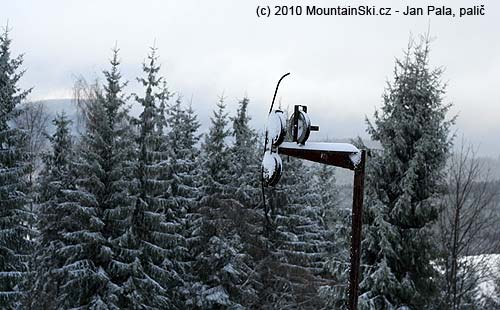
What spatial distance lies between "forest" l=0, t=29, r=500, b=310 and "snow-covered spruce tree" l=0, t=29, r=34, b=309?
0.15 feet

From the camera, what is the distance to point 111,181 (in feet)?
55.5

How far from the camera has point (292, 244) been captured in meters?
19.5

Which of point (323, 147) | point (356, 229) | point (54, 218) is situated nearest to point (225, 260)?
point (54, 218)

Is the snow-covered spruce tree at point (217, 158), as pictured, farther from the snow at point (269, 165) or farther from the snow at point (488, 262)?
the snow at point (269, 165)

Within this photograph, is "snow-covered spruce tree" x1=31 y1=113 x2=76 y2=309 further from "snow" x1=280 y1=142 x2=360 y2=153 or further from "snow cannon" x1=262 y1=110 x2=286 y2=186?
"snow" x1=280 y1=142 x2=360 y2=153

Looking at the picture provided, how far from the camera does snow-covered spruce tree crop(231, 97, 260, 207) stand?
62.8 ft

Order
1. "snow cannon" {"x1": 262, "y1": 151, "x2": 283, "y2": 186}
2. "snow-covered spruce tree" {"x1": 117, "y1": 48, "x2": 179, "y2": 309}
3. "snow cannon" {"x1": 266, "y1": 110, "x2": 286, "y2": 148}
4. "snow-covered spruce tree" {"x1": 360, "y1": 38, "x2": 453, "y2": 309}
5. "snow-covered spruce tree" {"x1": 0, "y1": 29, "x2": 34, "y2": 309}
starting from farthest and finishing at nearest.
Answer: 1. "snow-covered spruce tree" {"x1": 117, "y1": 48, "x2": 179, "y2": 309}
2. "snow-covered spruce tree" {"x1": 0, "y1": 29, "x2": 34, "y2": 309}
3. "snow-covered spruce tree" {"x1": 360, "y1": 38, "x2": 453, "y2": 309}
4. "snow cannon" {"x1": 266, "y1": 110, "x2": 286, "y2": 148}
5. "snow cannon" {"x1": 262, "y1": 151, "x2": 283, "y2": 186}

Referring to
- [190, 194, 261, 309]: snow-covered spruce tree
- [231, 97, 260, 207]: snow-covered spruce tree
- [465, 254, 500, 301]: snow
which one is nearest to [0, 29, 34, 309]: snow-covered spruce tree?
[190, 194, 261, 309]: snow-covered spruce tree

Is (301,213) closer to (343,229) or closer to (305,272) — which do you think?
(305,272)

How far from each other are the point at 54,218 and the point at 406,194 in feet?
47.2

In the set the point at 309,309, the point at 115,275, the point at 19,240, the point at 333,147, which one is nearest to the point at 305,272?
the point at 309,309

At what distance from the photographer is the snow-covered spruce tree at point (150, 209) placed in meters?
17.5

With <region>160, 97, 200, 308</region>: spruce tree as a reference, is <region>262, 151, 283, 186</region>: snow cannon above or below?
above

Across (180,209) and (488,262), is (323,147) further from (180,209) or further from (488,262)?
(180,209)
